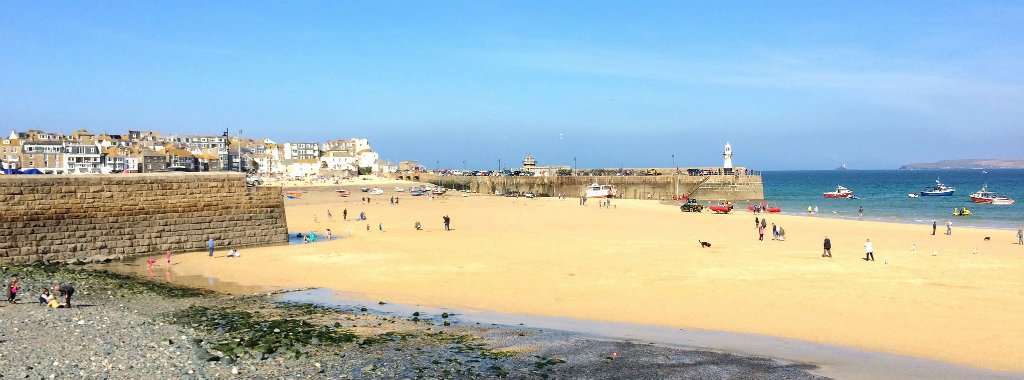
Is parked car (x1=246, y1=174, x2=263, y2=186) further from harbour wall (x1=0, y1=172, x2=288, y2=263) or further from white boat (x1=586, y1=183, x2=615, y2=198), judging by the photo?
white boat (x1=586, y1=183, x2=615, y2=198)

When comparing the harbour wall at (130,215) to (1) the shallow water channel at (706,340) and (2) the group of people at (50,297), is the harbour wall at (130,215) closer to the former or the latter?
(1) the shallow water channel at (706,340)

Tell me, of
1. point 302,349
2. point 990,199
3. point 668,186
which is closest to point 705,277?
point 302,349

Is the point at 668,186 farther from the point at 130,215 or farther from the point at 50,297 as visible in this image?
the point at 50,297

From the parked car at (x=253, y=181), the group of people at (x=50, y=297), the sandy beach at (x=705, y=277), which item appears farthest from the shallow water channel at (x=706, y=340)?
the parked car at (x=253, y=181)

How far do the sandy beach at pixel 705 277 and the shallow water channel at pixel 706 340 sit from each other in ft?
1.44

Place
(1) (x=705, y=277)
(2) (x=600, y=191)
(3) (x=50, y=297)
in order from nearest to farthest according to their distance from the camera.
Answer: (3) (x=50, y=297)
(1) (x=705, y=277)
(2) (x=600, y=191)

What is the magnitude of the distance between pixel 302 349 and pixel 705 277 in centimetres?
1119

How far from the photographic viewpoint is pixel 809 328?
1315cm

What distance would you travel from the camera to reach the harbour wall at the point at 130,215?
20.5 meters

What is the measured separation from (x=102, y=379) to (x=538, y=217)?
3364cm

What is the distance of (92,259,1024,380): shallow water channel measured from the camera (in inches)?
411

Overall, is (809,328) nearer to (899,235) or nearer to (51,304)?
(51,304)

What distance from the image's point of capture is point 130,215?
73.4 feet

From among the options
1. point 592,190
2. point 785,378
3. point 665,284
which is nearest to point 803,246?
point 665,284
